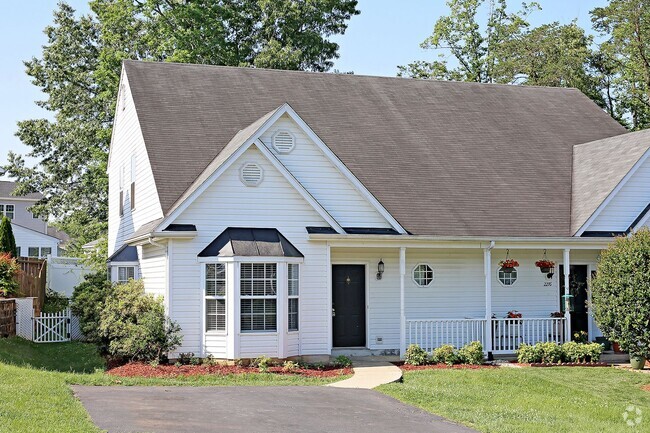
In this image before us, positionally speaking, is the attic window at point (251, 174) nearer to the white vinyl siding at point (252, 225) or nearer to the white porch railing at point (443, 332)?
the white vinyl siding at point (252, 225)

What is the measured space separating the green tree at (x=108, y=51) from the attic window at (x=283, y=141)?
17.0 m

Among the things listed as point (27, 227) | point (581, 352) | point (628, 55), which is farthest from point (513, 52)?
point (27, 227)

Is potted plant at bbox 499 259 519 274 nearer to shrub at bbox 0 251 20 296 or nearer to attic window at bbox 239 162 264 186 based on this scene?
attic window at bbox 239 162 264 186

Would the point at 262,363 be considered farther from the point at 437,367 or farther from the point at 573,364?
the point at 573,364

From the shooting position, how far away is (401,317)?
20.5m

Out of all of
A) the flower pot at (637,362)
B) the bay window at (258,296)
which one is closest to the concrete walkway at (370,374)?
the bay window at (258,296)

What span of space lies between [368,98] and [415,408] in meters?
13.8

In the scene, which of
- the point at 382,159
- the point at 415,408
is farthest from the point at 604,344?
the point at 415,408

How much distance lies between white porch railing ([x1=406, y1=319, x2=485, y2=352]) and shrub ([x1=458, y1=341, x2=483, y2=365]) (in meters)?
0.95

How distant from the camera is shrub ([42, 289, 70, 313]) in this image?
27.1m

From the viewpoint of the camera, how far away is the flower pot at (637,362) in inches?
765

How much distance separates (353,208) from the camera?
20.4 metres

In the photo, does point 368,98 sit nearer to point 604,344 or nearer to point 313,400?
point 604,344

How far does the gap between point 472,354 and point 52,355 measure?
972 cm
